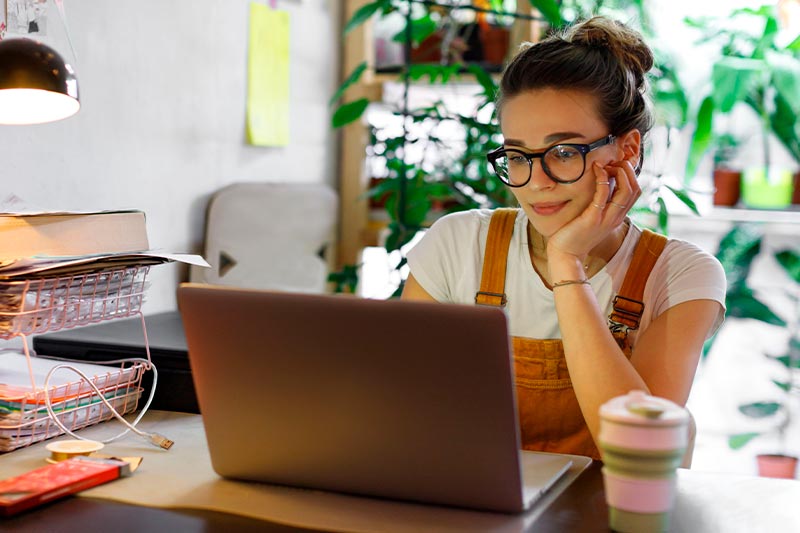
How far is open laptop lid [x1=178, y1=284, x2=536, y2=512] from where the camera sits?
87 cm

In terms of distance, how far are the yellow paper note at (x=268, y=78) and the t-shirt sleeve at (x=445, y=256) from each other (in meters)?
0.81

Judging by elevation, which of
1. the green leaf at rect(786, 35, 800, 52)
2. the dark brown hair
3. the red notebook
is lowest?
the red notebook

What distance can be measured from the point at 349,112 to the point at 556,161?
106 cm

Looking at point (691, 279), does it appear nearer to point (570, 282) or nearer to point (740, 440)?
point (570, 282)

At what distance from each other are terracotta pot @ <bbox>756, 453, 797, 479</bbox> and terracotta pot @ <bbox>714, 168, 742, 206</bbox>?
2.38 ft

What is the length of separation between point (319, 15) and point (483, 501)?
187cm

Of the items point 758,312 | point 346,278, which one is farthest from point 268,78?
point 758,312

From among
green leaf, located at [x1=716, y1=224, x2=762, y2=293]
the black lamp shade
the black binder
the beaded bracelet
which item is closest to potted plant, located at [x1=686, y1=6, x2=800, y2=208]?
green leaf, located at [x1=716, y1=224, x2=762, y2=293]

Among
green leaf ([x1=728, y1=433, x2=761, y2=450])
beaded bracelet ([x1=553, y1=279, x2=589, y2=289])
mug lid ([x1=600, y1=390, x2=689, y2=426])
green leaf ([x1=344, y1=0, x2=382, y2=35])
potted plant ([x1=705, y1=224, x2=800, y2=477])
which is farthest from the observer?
green leaf ([x1=728, y1=433, x2=761, y2=450])

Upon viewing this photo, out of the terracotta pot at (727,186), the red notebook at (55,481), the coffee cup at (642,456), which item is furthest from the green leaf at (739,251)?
the red notebook at (55,481)

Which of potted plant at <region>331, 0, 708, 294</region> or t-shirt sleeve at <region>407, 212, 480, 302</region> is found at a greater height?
potted plant at <region>331, 0, 708, 294</region>

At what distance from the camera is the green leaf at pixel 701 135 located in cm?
252

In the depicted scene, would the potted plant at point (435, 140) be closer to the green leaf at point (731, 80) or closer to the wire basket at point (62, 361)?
the green leaf at point (731, 80)

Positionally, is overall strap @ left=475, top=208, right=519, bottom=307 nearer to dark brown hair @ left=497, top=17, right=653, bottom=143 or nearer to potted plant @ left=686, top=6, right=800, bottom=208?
dark brown hair @ left=497, top=17, right=653, bottom=143
